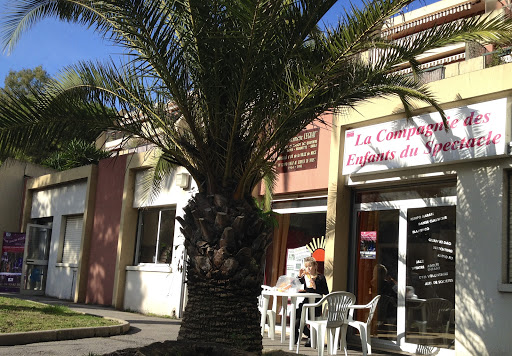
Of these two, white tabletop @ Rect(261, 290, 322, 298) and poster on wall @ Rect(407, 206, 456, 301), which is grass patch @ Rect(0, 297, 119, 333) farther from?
poster on wall @ Rect(407, 206, 456, 301)

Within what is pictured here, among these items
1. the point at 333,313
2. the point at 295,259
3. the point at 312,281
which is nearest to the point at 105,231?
the point at 295,259

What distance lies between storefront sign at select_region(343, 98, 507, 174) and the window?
21.4 ft

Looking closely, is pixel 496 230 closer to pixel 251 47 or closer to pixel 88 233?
pixel 251 47

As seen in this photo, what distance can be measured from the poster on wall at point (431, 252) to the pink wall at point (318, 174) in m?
2.11

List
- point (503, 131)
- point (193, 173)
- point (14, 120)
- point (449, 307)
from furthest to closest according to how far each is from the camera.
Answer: point (449, 307)
point (503, 131)
point (193, 173)
point (14, 120)

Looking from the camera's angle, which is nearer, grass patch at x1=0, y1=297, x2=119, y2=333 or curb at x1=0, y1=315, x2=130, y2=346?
curb at x1=0, y1=315, x2=130, y2=346

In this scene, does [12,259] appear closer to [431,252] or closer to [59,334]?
[59,334]

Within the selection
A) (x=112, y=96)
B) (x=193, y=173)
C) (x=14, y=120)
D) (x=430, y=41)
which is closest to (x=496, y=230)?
(x=430, y=41)

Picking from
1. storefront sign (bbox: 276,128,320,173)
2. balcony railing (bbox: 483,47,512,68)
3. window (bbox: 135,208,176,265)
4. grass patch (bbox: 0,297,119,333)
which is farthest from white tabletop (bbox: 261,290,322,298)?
window (bbox: 135,208,176,265)

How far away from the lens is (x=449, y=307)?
9.68m

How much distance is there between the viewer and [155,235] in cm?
1706

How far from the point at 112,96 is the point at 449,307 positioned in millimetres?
5955

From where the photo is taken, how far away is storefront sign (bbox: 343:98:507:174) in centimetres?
912

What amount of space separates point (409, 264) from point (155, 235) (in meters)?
8.45
